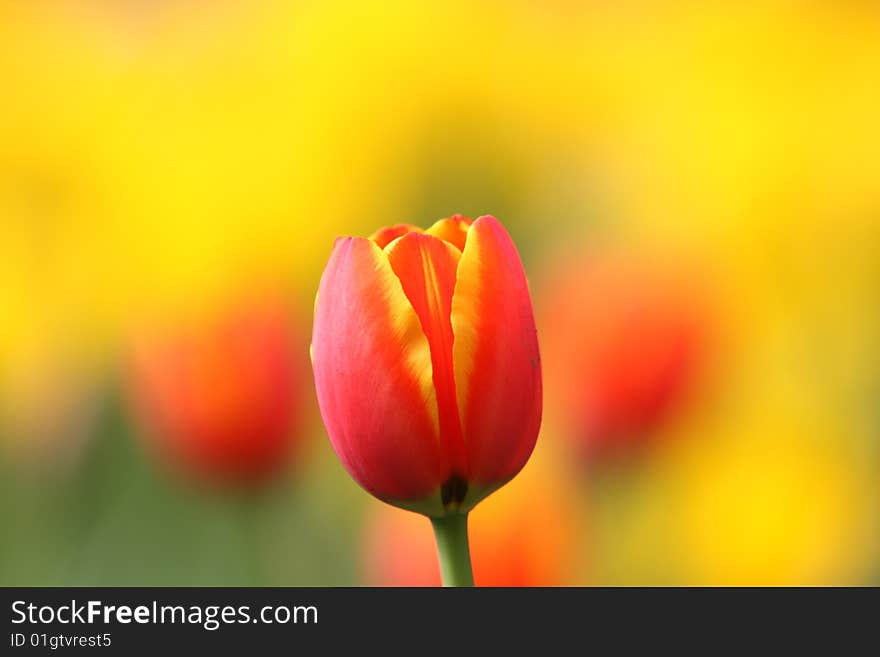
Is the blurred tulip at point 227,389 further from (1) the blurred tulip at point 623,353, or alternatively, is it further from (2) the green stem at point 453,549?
(2) the green stem at point 453,549

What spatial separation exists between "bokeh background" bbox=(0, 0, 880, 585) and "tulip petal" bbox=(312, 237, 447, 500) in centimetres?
19

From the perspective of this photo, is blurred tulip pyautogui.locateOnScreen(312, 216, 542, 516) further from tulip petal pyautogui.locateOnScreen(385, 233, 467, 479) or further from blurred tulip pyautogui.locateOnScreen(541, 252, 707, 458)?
blurred tulip pyautogui.locateOnScreen(541, 252, 707, 458)

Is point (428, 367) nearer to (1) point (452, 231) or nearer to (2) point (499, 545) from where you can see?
(1) point (452, 231)

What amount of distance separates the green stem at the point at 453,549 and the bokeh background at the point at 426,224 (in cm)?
17

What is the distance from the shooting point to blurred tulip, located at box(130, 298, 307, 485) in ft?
1.46

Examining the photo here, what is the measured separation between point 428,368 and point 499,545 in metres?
0.20

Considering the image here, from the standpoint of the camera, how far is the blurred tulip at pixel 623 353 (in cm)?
48

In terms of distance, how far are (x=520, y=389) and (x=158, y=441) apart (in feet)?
0.97

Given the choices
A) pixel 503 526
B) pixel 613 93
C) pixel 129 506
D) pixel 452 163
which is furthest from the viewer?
pixel 613 93

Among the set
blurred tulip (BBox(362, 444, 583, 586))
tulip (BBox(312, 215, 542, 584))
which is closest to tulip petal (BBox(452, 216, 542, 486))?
tulip (BBox(312, 215, 542, 584))
